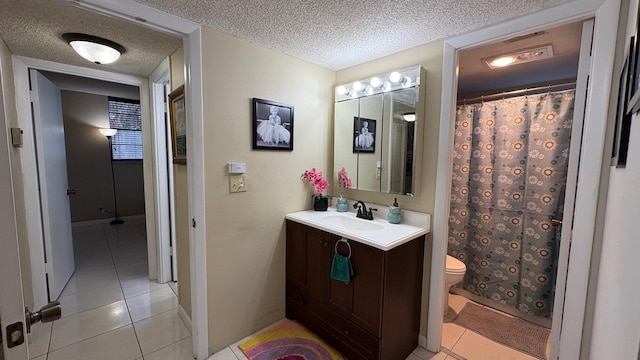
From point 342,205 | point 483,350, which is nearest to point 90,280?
point 342,205

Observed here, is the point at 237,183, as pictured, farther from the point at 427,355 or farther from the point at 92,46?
the point at 427,355

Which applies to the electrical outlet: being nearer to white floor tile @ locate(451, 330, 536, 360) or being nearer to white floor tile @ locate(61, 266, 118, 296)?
white floor tile @ locate(451, 330, 536, 360)

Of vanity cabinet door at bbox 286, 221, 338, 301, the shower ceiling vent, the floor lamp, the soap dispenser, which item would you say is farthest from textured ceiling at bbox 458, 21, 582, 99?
the floor lamp

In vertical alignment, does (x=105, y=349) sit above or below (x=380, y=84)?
below

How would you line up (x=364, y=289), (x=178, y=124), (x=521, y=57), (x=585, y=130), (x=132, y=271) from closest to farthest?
1. (x=585, y=130)
2. (x=364, y=289)
3. (x=521, y=57)
4. (x=178, y=124)
5. (x=132, y=271)

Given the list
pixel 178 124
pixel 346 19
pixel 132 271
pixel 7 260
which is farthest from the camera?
pixel 132 271

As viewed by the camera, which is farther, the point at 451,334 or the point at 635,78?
the point at 451,334

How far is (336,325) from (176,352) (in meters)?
1.14

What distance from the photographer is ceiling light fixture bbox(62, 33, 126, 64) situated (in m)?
1.72

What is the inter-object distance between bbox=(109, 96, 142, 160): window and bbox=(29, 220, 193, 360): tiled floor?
2.28 meters

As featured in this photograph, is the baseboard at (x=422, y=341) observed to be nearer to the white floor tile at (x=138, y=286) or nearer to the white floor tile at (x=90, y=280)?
the white floor tile at (x=138, y=286)

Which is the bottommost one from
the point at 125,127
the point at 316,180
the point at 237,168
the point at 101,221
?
the point at 101,221

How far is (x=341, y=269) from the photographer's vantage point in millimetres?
1705

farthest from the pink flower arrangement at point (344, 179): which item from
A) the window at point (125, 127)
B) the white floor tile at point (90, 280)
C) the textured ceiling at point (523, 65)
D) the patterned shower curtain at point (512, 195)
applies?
the window at point (125, 127)
